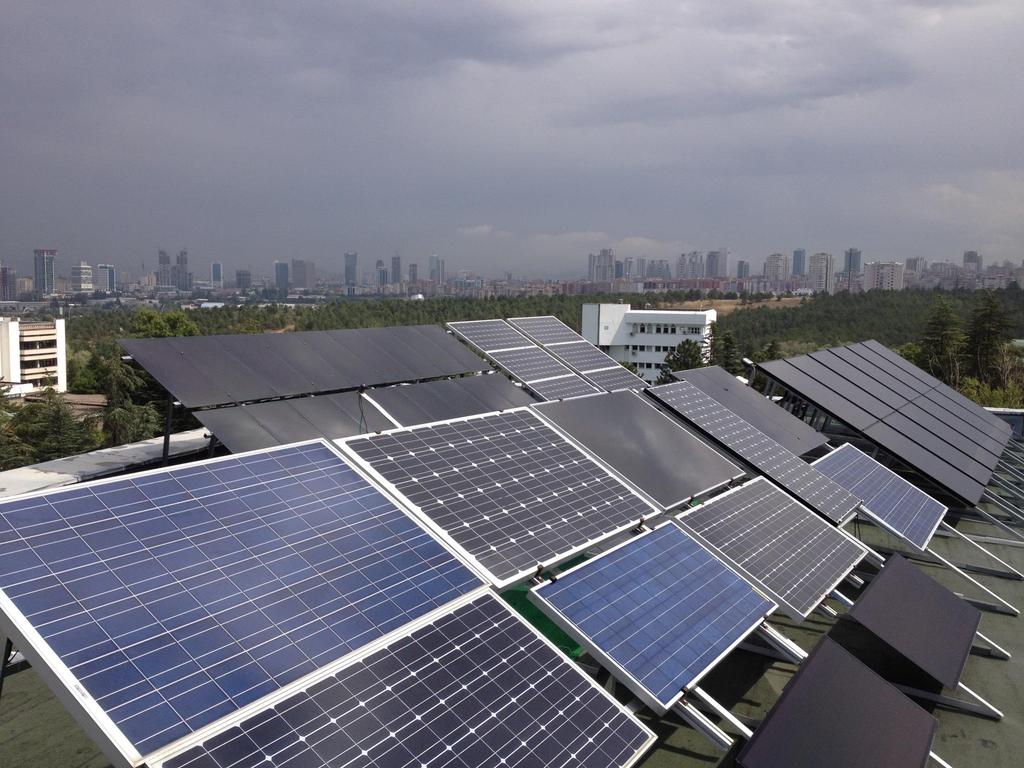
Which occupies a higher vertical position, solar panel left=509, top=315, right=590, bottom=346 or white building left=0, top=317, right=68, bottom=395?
solar panel left=509, top=315, right=590, bottom=346

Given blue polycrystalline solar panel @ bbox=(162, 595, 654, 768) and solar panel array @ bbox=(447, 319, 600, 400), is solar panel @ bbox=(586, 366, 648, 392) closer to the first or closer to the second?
solar panel array @ bbox=(447, 319, 600, 400)

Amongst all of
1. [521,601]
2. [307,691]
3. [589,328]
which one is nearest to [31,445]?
[521,601]

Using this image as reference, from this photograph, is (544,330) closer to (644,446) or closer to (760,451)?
(760,451)

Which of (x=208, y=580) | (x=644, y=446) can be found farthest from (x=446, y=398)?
(x=208, y=580)

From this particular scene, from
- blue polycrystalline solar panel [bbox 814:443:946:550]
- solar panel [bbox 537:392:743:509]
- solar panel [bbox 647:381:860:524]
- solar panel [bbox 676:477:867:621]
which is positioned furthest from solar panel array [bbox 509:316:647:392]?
solar panel [bbox 676:477:867:621]

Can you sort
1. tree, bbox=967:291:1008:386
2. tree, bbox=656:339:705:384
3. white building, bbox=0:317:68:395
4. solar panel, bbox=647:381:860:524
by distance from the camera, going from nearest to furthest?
solar panel, bbox=647:381:860:524 < tree, bbox=967:291:1008:386 < tree, bbox=656:339:705:384 < white building, bbox=0:317:68:395

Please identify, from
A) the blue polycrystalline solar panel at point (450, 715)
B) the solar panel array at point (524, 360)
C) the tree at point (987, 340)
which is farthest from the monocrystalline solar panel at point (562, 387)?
the tree at point (987, 340)
